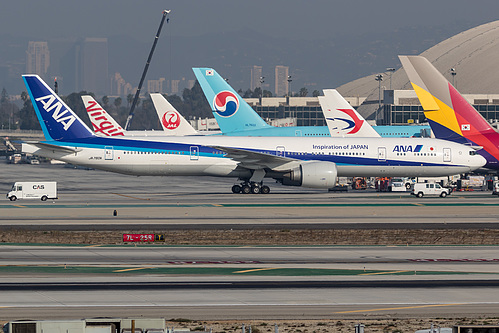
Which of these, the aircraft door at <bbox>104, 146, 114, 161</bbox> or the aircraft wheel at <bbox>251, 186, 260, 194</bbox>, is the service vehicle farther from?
the aircraft door at <bbox>104, 146, 114, 161</bbox>

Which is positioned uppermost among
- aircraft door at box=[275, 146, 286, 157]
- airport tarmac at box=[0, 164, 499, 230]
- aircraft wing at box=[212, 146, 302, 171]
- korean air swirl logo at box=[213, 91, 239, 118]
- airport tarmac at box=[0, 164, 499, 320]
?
korean air swirl logo at box=[213, 91, 239, 118]

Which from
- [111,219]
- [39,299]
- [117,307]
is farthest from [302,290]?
[111,219]

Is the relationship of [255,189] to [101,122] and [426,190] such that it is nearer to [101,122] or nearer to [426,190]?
[426,190]

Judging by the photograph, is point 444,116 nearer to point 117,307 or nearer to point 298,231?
point 298,231

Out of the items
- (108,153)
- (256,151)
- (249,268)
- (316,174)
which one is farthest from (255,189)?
(249,268)

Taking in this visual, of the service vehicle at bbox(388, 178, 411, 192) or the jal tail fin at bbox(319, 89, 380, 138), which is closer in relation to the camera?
the service vehicle at bbox(388, 178, 411, 192)

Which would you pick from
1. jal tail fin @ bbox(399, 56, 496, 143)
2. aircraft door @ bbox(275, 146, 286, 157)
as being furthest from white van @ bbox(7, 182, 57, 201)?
jal tail fin @ bbox(399, 56, 496, 143)
